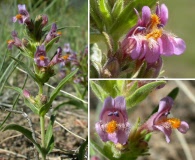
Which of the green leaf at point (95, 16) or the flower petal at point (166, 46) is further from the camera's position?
the green leaf at point (95, 16)

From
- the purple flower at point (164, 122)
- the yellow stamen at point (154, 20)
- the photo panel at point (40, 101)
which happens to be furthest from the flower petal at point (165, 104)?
the photo panel at point (40, 101)

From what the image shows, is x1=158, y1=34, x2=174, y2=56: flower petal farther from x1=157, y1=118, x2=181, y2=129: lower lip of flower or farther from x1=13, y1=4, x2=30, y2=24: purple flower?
x1=13, y1=4, x2=30, y2=24: purple flower

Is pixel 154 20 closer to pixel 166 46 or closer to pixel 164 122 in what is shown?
pixel 166 46

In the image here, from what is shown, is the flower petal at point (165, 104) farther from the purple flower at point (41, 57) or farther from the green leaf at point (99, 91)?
the purple flower at point (41, 57)

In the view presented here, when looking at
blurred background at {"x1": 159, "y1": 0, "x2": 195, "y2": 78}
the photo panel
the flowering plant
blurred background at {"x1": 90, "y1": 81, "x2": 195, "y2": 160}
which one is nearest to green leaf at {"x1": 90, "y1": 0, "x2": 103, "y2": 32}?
the flowering plant

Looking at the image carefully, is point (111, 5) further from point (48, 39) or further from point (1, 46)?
point (1, 46)
